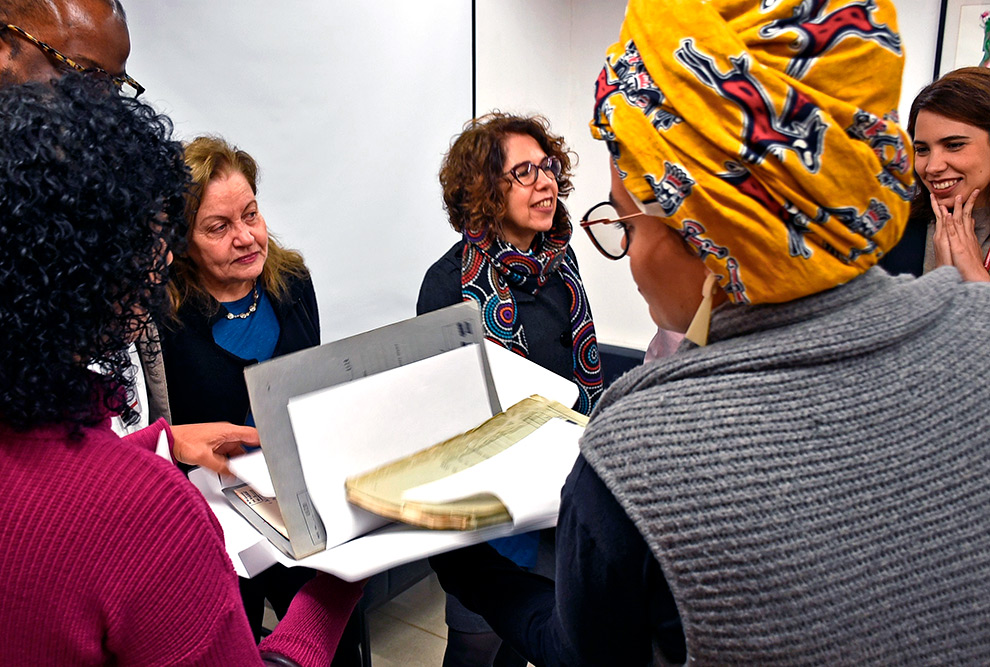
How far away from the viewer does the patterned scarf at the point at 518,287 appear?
2039 millimetres

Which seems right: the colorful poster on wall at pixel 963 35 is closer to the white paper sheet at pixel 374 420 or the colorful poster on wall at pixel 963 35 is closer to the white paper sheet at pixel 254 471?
the white paper sheet at pixel 374 420

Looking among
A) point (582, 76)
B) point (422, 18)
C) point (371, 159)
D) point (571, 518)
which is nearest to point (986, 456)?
point (571, 518)

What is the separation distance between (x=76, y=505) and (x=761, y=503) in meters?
0.66

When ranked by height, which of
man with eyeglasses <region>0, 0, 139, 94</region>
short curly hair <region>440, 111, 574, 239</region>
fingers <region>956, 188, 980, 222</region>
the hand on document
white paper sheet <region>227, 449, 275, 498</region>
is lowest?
white paper sheet <region>227, 449, 275, 498</region>

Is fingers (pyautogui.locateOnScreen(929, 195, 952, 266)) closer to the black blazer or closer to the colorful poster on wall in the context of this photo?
the colorful poster on wall

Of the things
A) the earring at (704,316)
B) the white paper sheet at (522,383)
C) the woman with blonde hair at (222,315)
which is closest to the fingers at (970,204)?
the white paper sheet at (522,383)

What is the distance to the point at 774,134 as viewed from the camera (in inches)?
25.3

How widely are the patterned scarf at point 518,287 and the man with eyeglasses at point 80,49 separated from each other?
84 cm

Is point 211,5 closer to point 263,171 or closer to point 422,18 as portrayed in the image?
point 263,171

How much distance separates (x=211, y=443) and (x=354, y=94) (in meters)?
1.79

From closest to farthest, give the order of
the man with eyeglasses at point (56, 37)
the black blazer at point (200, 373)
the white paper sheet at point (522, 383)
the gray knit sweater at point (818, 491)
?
the gray knit sweater at point (818, 491)
the man with eyeglasses at point (56, 37)
the white paper sheet at point (522, 383)
the black blazer at point (200, 373)

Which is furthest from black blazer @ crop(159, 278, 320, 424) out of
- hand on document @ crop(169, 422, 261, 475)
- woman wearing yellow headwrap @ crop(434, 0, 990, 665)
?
woman wearing yellow headwrap @ crop(434, 0, 990, 665)

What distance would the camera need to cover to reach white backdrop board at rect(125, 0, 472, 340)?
2.20 meters

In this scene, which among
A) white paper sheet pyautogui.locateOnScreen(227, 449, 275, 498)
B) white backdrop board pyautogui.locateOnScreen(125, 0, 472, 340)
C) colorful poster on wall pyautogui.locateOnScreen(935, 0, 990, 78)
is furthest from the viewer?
colorful poster on wall pyautogui.locateOnScreen(935, 0, 990, 78)
